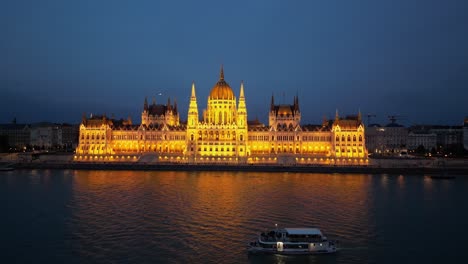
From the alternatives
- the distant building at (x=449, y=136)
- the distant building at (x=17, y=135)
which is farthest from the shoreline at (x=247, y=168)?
the distant building at (x=449, y=136)

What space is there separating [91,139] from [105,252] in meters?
73.2

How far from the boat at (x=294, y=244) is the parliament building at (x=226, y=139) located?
5654cm

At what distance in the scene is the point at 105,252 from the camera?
30.1m

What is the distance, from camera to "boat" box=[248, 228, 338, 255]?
3022cm

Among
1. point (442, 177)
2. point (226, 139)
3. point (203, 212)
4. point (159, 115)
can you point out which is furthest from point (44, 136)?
point (442, 177)

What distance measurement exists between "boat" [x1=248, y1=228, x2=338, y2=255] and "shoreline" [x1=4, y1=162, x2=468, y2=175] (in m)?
50.2

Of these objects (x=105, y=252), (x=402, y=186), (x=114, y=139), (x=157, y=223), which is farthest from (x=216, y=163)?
(x=105, y=252)

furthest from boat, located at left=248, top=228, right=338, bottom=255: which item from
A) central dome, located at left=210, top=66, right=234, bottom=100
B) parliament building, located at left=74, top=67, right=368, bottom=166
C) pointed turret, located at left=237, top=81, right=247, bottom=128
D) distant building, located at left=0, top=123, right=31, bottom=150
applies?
distant building, located at left=0, top=123, right=31, bottom=150

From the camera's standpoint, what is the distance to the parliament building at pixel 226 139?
304ft

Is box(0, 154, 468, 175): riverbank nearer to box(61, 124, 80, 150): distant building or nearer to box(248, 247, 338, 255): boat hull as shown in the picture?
box(61, 124, 80, 150): distant building

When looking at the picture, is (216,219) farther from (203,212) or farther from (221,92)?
(221,92)

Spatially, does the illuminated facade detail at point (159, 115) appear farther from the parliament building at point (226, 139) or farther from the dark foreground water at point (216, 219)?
the dark foreground water at point (216, 219)

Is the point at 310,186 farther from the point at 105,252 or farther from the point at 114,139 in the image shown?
the point at 114,139

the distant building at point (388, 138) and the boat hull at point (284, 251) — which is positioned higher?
the distant building at point (388, 138)
